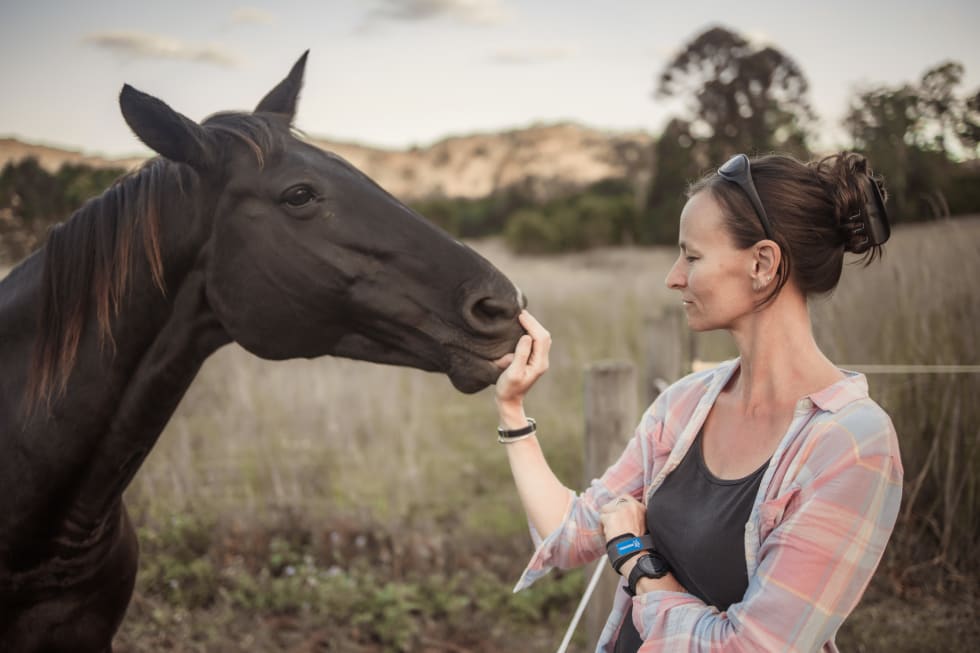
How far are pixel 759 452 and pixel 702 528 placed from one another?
200 mm

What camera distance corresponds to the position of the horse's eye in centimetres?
187

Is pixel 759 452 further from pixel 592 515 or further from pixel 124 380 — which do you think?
pixel 124 380

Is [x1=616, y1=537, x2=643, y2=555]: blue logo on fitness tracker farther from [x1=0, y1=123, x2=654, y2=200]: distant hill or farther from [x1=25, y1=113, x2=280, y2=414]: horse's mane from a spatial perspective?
[x1=0, y1=123, x2=654, y2=200]: distant hill

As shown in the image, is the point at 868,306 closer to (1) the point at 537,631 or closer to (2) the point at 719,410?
(1) the point at 537,631

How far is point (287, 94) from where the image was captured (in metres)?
2.33

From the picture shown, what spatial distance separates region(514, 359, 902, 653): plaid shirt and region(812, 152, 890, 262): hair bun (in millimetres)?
291

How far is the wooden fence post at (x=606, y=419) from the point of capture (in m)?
3.01

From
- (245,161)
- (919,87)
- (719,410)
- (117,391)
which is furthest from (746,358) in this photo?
(919,87)

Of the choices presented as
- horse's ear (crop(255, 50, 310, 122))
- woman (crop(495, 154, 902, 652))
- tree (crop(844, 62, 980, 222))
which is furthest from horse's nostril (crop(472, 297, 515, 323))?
tree (crop(844, 62, 980, 222))

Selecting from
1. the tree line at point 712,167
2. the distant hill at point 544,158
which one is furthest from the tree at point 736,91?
the distant hill at point 544,158

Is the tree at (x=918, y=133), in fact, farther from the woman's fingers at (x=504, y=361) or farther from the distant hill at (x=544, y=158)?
the distant hill at (x=544, y=158)

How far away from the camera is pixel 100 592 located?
1988 mm

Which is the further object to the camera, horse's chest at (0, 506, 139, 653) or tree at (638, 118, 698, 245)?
tree at (638, 118, 698, 245)

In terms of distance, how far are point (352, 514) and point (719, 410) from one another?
12.2 feet
